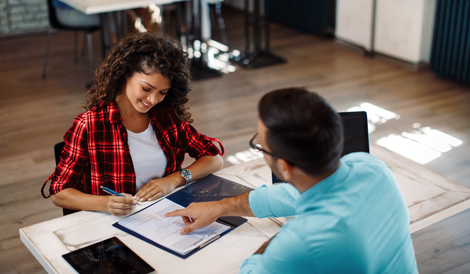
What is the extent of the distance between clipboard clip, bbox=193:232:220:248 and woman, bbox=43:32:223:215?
0.27 m

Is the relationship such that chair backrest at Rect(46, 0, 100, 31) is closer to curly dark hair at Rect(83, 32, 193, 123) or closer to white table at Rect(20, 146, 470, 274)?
curly dark hair at Rect(83, 32, 193, 123)

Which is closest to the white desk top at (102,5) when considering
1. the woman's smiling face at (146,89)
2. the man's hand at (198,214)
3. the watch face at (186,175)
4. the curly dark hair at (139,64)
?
the curly dark hair at (139,64)

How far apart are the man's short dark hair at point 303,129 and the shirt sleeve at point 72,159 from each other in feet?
2.72

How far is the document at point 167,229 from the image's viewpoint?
1.38 m

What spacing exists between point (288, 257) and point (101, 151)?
2.92ft

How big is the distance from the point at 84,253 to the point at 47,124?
9.22 feet

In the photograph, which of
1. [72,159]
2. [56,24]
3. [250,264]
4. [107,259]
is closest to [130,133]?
[72,159]

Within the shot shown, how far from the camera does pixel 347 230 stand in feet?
3.32

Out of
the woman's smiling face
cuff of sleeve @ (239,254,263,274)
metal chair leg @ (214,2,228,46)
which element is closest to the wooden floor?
metal chair leg @ (214,2,228,46)

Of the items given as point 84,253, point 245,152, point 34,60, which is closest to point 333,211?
point 84,253

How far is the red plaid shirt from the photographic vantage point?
1.65 metres

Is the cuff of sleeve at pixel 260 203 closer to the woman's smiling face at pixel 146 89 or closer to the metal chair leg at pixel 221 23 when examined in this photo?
the woman's smiling face at pixel 146 89

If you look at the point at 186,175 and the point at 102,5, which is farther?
the point at 102,5

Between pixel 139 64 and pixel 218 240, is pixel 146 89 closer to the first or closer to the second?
pixel 139 64
